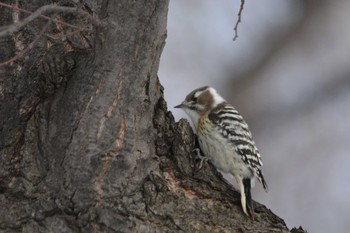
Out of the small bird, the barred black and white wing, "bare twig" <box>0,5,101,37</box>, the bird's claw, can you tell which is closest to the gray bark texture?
the bird's claw

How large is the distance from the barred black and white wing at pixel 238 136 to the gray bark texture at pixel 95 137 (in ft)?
3.81

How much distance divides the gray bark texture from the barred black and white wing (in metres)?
1.16

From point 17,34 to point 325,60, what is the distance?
230 inches

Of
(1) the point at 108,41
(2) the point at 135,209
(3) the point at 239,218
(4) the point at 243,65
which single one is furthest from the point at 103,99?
(4) the point at 243,65

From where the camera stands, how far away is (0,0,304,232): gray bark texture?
4.54 m

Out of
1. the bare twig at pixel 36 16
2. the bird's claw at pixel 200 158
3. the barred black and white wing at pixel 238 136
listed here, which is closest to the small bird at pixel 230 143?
the barred black and white wing at pixel 238 136

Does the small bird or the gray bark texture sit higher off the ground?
the small bird

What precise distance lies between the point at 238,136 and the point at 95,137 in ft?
5.83

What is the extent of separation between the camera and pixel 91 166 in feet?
14.9

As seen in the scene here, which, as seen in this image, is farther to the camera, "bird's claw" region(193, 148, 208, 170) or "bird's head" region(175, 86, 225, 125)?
"bird's head" region(175, 86, 225, 125)

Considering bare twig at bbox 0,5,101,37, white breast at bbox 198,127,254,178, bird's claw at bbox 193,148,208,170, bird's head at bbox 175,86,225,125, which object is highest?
bird's head at bbox 175,86,225,125

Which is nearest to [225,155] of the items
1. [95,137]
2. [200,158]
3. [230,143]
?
[230,143]

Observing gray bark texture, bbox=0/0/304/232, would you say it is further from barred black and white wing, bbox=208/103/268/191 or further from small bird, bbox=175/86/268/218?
barred black and white wing, bbox=208/103/268/191

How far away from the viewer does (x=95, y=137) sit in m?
4.55
